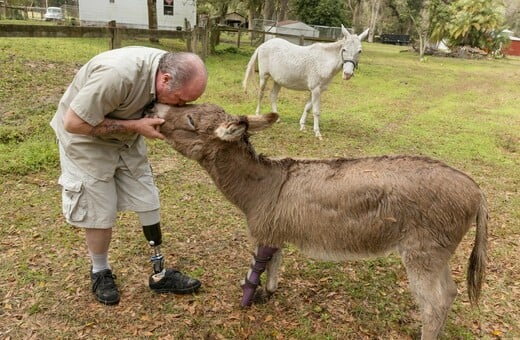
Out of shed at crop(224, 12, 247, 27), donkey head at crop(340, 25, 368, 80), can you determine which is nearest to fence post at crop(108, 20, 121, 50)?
donkey head at crop(340, 25, 368, 80)

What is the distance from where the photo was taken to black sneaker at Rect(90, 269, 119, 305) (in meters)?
3.21

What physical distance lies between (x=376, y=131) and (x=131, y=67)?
23.7 ft

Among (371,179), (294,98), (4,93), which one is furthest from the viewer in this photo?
(294,98)

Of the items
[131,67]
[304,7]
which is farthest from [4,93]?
[304,7]

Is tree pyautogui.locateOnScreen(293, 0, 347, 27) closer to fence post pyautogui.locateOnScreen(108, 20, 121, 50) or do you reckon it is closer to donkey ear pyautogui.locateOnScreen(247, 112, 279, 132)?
fence post pyautogui.locateOnScreen(108, 20, 121, 50)

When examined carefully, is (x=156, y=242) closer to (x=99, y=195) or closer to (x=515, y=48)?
(x=99, y=195)

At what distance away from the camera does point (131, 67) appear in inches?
98.8

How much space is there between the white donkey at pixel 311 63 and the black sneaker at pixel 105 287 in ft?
18.1

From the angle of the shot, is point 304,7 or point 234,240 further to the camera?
point 304,7

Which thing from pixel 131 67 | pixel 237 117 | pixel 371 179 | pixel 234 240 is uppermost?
pixel 131 67

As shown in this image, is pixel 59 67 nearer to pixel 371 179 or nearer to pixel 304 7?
pixel 371 179

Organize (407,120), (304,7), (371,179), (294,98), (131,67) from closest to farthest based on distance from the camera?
(131,67), (371,179), (407,120), (294,98), (304,7)

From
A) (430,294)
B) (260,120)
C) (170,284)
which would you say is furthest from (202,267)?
(430,294)

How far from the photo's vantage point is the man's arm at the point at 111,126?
250 centimetres
